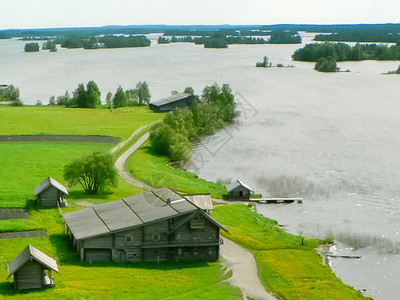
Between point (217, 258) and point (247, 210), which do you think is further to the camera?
point (247, 210)

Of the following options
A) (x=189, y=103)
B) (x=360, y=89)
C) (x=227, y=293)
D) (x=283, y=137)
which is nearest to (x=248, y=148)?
(x=283, y=137)

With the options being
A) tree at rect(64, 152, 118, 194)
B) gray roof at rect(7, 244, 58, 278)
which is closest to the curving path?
gray roof at rect(7, 244, 58, 278)

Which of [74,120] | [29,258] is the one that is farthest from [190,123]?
[29,258]

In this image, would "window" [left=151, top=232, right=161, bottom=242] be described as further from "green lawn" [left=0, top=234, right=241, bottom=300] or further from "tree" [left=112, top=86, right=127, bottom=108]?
"tree" [left=112, top=86, right=127, bottom=108]

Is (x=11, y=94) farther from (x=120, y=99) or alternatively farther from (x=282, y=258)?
(x=282, y=258)

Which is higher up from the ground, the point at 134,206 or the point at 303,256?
the point at 134,206

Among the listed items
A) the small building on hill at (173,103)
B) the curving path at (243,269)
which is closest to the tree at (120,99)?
the small building on hill at (173,103)

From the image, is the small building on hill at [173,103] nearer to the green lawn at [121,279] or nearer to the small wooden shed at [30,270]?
the green lawn at [121,279]

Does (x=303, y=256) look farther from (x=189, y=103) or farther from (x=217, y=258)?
(x=189, y=103)
